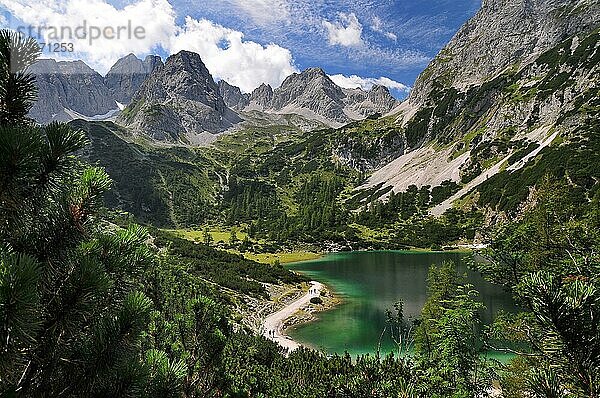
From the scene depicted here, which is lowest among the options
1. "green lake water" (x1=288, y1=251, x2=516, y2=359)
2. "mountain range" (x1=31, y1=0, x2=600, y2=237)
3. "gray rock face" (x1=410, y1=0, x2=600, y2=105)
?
"green lake water" (x1=288, y1=251, x2=516, y2=359)

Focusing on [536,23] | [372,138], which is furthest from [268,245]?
[536,23]

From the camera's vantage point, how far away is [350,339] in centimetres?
3294

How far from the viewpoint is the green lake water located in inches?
1296

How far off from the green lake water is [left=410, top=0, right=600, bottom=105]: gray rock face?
125 meters

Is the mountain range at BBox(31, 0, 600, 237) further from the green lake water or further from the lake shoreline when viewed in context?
the lake shoreline

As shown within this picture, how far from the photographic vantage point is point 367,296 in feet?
160

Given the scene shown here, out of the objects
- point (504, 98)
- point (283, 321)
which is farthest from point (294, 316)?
point (504, 98)

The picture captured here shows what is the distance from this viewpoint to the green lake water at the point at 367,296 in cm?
3291

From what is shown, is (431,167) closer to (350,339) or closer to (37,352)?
(350,339)

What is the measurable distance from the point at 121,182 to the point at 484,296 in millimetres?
152327

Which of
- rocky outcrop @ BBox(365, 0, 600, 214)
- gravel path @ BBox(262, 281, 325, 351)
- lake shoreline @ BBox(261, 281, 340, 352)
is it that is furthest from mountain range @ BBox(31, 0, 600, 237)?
gravel path @ BBox(262, 281, 325, 351)

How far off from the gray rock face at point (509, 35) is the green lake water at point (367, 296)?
410ft

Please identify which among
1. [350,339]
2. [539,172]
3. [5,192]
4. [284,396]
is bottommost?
[350,339]

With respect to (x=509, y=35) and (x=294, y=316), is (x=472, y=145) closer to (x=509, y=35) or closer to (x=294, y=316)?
(x=509, y=35)
